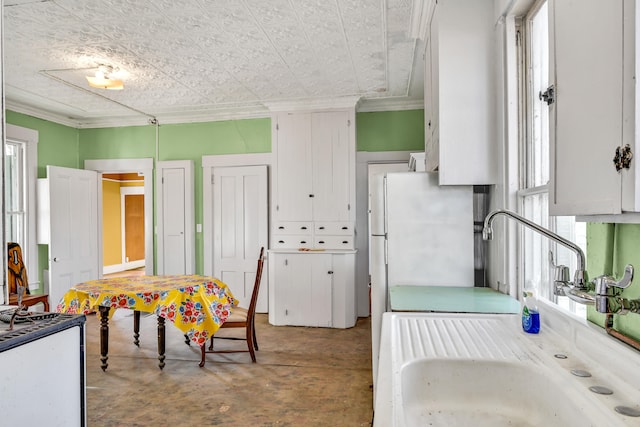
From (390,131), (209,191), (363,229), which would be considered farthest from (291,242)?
(390,131)

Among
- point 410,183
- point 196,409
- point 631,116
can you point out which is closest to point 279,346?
point 196,409

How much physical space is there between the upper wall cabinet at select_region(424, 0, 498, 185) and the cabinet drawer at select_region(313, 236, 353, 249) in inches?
100

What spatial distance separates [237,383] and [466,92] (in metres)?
2.53

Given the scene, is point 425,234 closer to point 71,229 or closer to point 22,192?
point 71,229

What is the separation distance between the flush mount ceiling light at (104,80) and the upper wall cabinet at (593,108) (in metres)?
3.48

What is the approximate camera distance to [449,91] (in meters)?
2.11

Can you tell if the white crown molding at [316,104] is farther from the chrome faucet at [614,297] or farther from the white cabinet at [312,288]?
the chrome faucet at [614,297]

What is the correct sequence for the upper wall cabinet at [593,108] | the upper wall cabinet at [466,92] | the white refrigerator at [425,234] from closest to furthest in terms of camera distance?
the upper wall cabinet at [593,108] → the upper wall cabinet at [466,92] → the white refrigerator at [425,234]

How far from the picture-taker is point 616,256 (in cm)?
108

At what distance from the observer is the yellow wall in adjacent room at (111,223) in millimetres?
8875

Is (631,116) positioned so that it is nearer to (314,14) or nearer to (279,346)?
(314,14)

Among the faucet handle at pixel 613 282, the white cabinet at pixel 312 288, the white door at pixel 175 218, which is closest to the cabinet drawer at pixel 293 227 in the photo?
the white cabinet at pixel 312 288

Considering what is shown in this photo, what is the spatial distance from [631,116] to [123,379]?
3.44m

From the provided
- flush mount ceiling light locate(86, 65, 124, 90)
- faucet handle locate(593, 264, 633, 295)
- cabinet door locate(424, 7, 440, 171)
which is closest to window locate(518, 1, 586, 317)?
cabinet door locate(424, 7, 440, 171)
